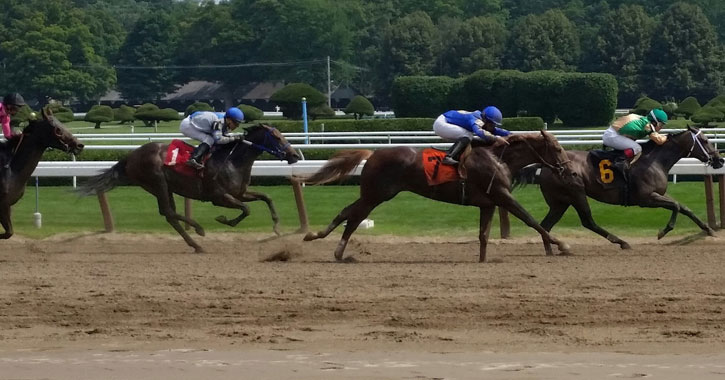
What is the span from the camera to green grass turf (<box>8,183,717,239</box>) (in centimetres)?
1372

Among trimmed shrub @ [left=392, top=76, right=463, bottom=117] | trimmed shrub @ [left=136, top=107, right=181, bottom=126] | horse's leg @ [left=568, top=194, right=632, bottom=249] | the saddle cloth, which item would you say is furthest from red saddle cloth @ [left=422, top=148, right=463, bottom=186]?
trimmed shrub @ [left=136, top=107, right=181, bottom=126]

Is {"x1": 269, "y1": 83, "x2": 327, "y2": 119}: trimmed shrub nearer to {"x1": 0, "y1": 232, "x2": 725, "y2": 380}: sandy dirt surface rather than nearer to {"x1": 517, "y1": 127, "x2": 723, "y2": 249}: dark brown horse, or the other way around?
{"x1": 517, "y1": 127, "x2": 723, "y2": 249}: dark brown horse

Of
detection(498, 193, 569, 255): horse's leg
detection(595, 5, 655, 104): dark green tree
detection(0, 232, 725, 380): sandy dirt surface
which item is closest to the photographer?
detection(0, 232, 725, 380): sandy dirt surface

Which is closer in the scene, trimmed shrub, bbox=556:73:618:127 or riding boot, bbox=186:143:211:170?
riding boot, bbox=186:143:211:170

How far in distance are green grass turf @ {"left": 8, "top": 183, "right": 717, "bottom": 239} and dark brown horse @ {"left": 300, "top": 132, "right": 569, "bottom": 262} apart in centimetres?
172

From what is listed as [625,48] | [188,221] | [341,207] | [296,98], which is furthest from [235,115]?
[625,48]

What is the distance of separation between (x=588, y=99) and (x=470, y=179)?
29.8 meters

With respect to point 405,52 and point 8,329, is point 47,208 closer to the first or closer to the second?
point 8,329

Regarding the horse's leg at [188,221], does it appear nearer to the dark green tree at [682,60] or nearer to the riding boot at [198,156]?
the riding boot at [198,156]

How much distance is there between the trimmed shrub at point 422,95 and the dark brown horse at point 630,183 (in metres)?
29.6

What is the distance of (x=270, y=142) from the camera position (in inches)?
511

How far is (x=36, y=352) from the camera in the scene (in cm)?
766

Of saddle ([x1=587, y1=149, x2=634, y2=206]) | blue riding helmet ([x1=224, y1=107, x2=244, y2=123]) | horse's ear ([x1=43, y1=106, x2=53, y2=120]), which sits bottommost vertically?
saddle ([x1=587, y1=149, x2=634, y2=206])

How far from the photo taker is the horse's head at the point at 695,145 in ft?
42.0
